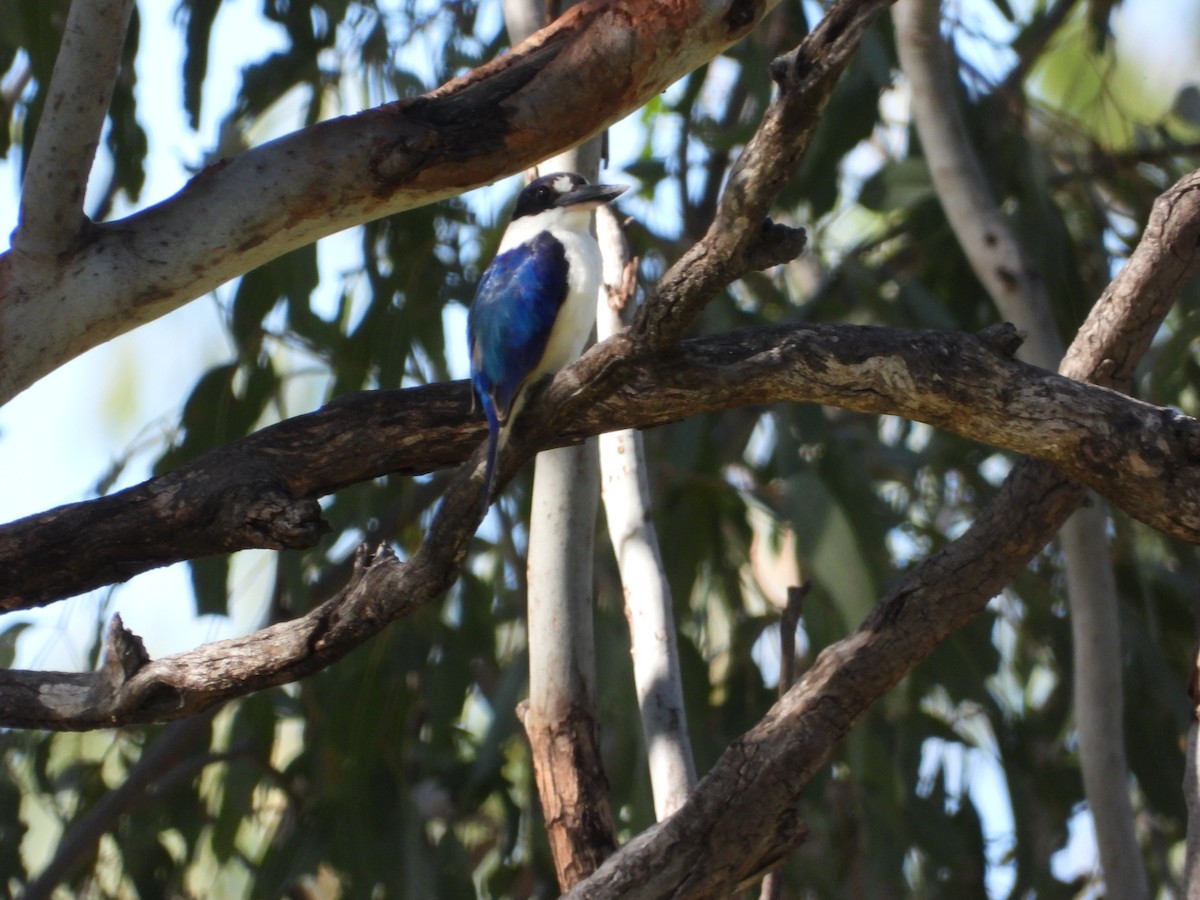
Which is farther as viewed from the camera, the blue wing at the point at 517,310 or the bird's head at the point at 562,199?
the bird's head at the point at 562,199

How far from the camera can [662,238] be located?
11.5 feet

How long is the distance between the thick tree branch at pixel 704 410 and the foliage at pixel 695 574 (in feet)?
3.16

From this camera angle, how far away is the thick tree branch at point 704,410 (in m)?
1.62

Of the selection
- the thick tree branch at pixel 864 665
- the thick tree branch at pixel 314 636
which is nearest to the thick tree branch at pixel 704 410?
the thick tree branch at pixel 314 636

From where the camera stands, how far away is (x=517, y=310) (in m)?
2.22

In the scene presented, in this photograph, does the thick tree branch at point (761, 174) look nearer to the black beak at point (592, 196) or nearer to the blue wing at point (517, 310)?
the blue wing at point (517, 310)

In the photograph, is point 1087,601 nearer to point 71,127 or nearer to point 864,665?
point 864,665

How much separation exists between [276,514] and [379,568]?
13cm

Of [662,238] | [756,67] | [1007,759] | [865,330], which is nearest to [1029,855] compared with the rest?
[1007,759]

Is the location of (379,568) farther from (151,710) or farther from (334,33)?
(334,33)

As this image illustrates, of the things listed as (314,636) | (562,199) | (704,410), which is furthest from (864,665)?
(562,199)

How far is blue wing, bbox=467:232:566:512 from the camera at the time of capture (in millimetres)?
1955

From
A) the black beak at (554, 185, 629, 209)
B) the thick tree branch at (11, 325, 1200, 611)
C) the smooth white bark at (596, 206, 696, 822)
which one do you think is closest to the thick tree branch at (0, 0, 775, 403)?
the thick tree branch at (11, 325, 1200, 611)

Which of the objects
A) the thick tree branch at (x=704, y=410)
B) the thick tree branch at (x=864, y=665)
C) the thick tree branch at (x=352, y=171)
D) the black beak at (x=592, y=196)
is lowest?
the thick tree branch at (x=864, y=665)
